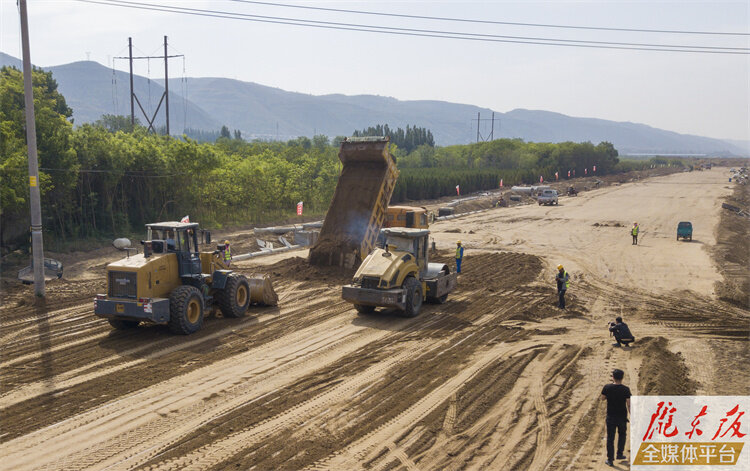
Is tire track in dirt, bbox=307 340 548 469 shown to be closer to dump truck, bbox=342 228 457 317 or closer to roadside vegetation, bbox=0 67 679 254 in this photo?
dump truck, bbox=342 228 457 317

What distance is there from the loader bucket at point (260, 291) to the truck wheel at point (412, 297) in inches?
163

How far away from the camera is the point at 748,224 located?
4466 cm

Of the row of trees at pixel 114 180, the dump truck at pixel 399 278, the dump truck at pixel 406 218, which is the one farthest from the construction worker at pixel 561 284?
the row of trees at pixel 114 180

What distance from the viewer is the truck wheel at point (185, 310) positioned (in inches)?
577

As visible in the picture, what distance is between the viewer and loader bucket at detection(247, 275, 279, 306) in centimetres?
1794

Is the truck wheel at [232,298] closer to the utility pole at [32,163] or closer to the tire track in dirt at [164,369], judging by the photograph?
the tire track in dirt at [164,369]

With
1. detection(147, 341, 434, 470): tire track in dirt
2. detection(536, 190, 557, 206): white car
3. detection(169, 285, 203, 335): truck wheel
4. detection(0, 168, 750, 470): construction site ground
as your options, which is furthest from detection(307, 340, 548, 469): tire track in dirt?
detection(536, 190, 557, 206): white car

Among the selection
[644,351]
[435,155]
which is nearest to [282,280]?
[644,351]

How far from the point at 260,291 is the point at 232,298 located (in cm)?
156

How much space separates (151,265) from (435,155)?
104 meters

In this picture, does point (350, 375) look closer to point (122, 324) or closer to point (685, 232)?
point (122, 324)

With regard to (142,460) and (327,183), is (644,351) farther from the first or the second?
(327,183)

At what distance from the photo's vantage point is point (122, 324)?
15.5m

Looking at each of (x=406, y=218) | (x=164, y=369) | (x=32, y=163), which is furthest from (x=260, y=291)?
(x=406, y=218)
